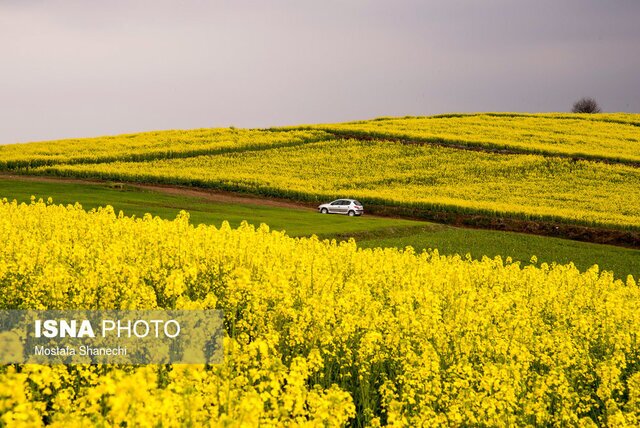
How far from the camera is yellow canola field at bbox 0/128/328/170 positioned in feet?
196

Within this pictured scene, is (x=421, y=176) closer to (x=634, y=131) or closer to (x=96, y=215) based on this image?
(x=634, y=131)

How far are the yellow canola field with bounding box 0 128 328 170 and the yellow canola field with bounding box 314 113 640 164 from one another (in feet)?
28.6

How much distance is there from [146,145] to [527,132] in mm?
40663

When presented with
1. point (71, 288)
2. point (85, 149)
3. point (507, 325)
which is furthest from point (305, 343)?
point (85, 149)

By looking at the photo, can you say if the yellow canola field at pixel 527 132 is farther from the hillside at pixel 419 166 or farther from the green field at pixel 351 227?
the green field at pixel 351 227

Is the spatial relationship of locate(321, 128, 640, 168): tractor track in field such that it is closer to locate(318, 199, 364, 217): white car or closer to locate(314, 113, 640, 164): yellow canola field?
locate(314, 113, 640, 164): yellow canola field

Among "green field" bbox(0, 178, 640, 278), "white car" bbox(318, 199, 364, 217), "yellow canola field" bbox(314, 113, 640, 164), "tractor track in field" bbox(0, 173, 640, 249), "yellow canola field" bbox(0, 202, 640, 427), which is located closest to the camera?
"yellow canola field" bbox(0, 202, 640, 427)

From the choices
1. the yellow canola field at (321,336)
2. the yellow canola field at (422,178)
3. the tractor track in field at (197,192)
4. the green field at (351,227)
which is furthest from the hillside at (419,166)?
the yellow canola field at (321,336)

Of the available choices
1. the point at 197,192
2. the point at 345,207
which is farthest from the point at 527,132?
the point at 197,192

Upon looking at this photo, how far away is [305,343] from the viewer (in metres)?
11.1

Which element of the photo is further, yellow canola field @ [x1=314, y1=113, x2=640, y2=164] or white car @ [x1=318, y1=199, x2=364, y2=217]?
yellow canola field @ [x1=314, y1=113, x2=640, y2=164]

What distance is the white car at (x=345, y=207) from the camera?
1839 inches

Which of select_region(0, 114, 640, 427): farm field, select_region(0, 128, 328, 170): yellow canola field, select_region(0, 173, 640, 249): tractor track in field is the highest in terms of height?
select_region(0, 128, 328, 170): yellow canola field

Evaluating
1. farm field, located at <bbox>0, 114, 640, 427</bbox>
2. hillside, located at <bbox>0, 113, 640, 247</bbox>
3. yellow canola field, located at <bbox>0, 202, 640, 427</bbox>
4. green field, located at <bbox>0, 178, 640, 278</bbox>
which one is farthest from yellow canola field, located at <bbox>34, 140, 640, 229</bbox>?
yellow canola field, located at <bbox>0, 202, 640, 427</bbox>
